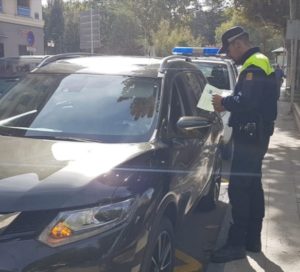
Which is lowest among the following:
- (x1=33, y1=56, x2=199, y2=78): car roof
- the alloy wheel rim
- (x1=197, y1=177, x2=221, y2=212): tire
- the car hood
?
(x1=197, y1=177, x2=221, y2=212): tire

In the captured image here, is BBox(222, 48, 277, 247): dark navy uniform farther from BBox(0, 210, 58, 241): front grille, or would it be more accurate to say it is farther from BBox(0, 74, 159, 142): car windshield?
BBox(0, 210, 58, 241): front grille

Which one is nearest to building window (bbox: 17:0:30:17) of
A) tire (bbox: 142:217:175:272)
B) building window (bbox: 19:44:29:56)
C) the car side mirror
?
building window (bbox: 19:44:29:56)

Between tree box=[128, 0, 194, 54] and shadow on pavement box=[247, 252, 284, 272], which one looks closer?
shadow on pavement box=[247, 252, 284, 272]

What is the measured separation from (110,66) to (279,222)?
2545mm

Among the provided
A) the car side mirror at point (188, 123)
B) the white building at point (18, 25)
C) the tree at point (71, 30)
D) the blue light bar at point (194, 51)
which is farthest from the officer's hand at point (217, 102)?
the tree at point (71, 30)

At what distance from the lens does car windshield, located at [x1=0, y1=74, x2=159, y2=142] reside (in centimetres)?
367

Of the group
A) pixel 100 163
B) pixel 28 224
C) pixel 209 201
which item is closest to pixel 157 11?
pixel 209 201

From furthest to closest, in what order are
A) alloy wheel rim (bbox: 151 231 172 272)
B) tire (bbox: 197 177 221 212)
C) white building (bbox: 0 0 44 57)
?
1. white building (bbox: 0 0 44 57)
2. tire (bbox: 197 177 221 212)
3. alloy wheel rim (bbox: 151 231 172 272)

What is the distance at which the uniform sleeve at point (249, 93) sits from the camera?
410cm

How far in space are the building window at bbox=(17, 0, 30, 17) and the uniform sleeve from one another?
34292mm

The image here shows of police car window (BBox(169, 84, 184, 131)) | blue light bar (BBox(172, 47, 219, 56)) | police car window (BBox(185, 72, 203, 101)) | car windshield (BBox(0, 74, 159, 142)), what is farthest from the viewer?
blue light bar (BBox(172, 47, 219, 56))

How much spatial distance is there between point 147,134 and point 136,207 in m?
0.83

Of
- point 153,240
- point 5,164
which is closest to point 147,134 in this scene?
point 153,240

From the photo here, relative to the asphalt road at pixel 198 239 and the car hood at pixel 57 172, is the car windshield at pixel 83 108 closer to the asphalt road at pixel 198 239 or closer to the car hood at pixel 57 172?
the car hood at pixel 57 172
